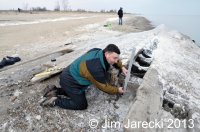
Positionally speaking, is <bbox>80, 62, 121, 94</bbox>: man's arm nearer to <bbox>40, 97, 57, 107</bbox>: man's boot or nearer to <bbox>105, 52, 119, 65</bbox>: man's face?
<bbox>105, 52, 119, 65</bbox>: man's face

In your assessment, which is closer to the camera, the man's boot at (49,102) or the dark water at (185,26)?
the man's boot at (49,102)

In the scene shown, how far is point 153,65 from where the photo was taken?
6.77m

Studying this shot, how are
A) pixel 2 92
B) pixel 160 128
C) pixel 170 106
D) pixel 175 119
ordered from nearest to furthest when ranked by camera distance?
pixel 160 128, pixel 175 119, pixel 170 106, pixel 2 92

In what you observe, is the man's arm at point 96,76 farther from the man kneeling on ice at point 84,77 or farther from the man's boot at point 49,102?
the man's boot at point 49,102

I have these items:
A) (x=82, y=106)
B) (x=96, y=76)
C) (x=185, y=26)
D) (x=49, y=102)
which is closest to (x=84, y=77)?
(x=96, y=76)

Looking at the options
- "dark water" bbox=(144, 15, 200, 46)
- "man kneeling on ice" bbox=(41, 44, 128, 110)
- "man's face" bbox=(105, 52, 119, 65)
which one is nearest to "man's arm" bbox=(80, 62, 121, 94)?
"man kneeling on ice" bbox=(41, 44, 128, 110)

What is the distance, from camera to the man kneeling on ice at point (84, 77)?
15.1ft

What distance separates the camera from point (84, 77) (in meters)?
4.75

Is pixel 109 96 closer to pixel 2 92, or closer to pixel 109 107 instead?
pixel 109 107

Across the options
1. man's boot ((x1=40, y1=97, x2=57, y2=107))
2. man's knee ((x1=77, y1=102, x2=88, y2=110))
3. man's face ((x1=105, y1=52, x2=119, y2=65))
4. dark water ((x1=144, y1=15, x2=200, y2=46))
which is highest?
man's face ((x1=105, y1=52, x2=119, y2=65))

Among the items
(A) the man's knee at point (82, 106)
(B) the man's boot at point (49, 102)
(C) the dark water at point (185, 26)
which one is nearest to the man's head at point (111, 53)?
(A) the man's knee at point (82, 106)

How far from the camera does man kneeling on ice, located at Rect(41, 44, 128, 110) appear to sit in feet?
15.1

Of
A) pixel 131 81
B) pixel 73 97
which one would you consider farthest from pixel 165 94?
pixel 73 97

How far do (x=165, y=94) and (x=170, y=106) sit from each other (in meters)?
0.37
